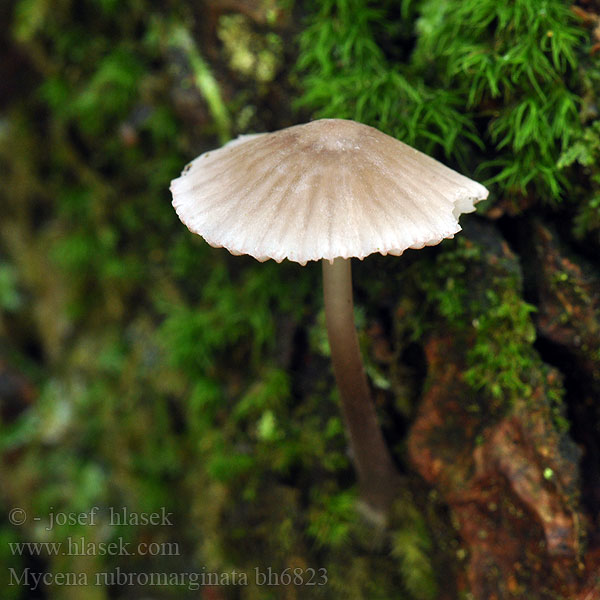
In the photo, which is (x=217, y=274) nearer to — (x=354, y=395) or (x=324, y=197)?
(x=354, y=395)

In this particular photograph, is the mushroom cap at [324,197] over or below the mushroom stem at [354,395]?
over

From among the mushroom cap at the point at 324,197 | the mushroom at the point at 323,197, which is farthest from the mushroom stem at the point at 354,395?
the mushroom cap at the point at 324,197

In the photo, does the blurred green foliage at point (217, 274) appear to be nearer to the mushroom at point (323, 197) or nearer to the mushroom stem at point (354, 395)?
the mushroom stem at point (354, 395)

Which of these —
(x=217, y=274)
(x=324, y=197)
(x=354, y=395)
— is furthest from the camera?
(x=217, y=274)

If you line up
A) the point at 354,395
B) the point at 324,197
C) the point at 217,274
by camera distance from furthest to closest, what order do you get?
the point at 217,274, the point at 354,395, the point at 324,197

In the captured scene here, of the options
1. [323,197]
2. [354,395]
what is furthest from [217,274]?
[323,197]

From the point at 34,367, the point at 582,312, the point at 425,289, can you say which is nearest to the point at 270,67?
the point at 425,289
